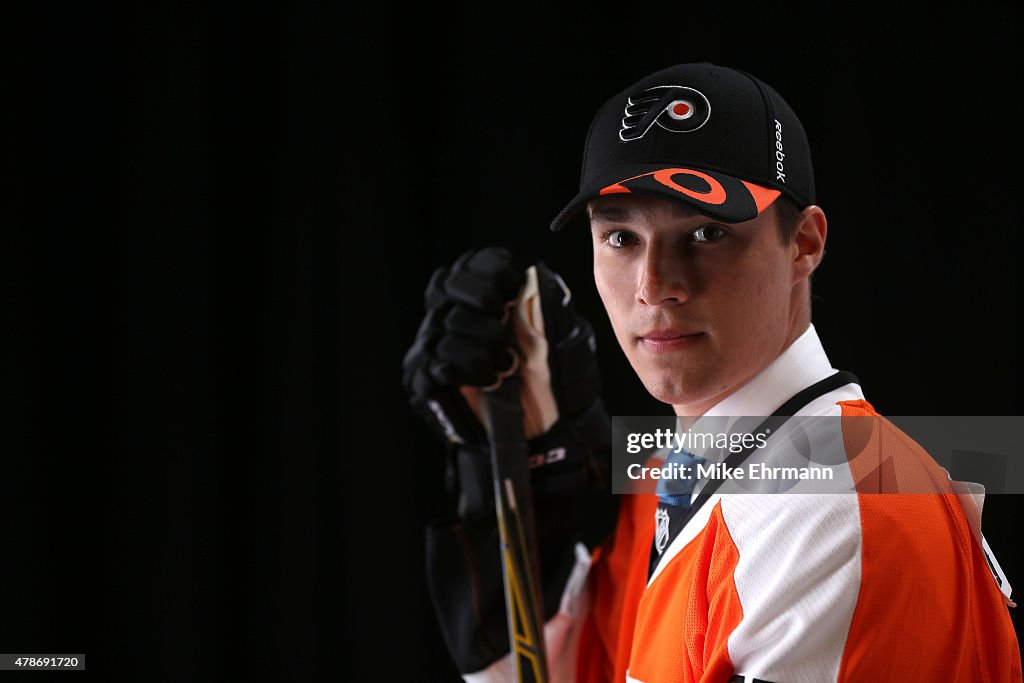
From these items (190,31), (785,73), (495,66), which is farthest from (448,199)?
(785,73)

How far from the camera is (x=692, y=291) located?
822 mm

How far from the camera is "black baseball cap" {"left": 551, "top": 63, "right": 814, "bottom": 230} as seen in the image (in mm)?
818

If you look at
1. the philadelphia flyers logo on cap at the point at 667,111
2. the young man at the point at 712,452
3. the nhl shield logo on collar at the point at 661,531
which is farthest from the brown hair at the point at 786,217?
the nhl shield logo on collar at the point at 661,531

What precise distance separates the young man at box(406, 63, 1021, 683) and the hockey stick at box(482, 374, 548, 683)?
0.04 metres

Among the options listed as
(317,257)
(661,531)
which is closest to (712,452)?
(661,531)

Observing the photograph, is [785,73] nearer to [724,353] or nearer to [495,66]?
[495,66]

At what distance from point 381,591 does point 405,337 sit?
0.46 metres

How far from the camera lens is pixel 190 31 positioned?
1.62m

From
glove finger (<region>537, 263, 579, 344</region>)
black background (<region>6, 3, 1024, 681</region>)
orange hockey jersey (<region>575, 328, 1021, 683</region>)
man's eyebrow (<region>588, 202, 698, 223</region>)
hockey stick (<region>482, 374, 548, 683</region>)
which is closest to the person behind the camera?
orange hockey jersey (<region>575, 328, 1021, 683</region>)

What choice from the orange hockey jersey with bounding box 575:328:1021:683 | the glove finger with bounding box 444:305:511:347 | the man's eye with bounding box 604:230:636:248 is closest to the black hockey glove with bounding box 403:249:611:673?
the glove finger with bounding box 444:305:511:347

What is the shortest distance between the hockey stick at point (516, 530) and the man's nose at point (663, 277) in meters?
0.40

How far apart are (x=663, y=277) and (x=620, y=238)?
7cm

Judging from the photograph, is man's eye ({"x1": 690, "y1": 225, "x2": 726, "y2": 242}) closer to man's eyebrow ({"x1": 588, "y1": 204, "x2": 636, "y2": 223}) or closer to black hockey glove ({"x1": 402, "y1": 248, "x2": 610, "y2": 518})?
man's eyebrow ({"x1": 588, "y1": 204, "x2": 636, "y2": 223})

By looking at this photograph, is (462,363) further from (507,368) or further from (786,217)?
(786,217)
